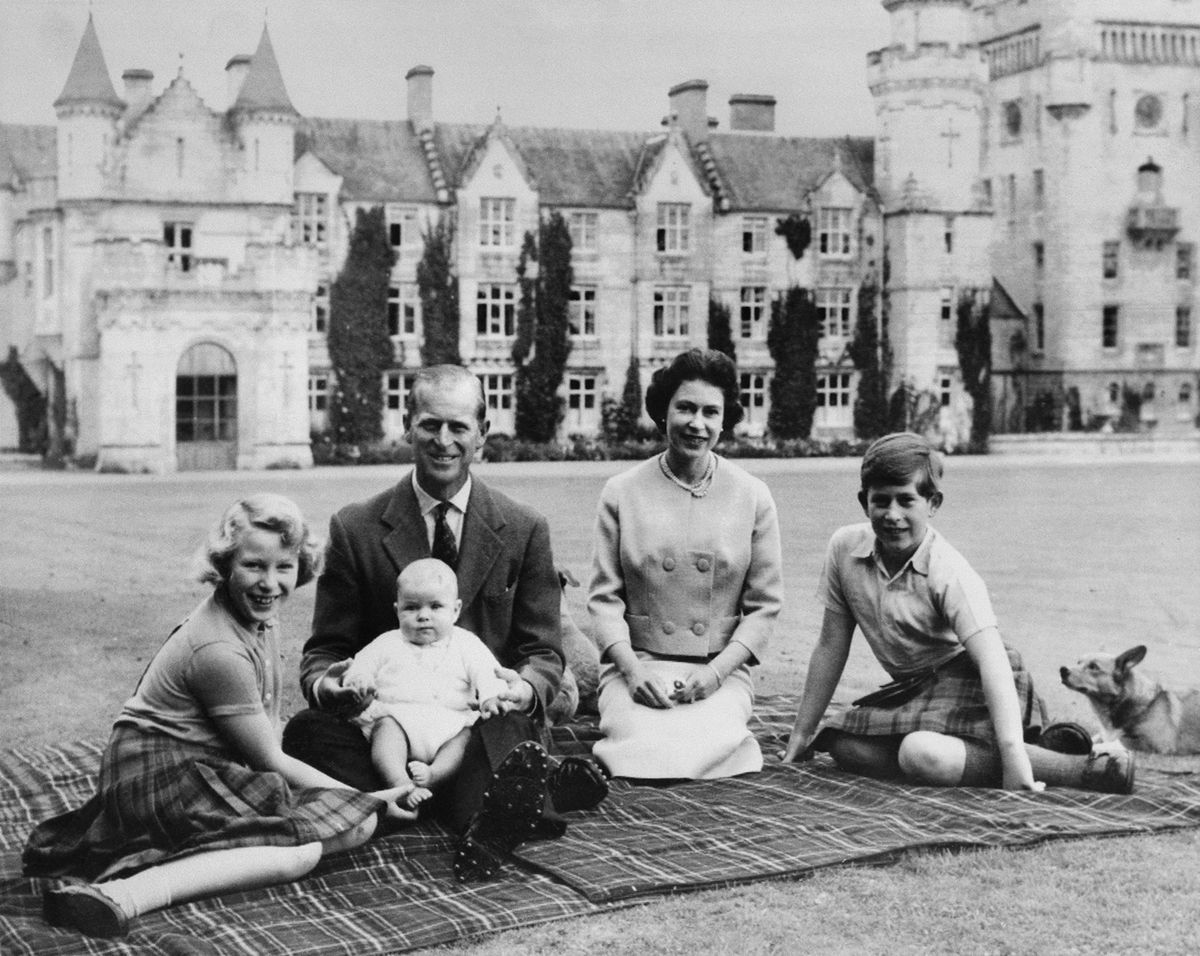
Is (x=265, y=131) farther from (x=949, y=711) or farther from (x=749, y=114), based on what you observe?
(x=949, y=711)

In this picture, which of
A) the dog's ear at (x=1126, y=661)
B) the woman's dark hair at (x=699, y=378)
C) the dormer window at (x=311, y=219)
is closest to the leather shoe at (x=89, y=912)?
Result: the woman's dark hair at (x=699, y=378)

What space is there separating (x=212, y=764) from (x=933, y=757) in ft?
9.55

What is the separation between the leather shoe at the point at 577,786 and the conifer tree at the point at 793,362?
36590mm

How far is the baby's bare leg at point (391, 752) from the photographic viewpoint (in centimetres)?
604

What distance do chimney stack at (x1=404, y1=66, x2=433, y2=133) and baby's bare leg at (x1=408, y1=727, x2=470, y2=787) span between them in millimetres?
36616

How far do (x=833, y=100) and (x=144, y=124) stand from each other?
54.4ft

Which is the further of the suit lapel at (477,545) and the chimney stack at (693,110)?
the chimney stack at (693,110)

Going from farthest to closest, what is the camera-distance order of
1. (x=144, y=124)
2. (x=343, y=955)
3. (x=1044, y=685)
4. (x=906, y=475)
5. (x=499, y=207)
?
(x=499, y=207)
(x=144, y=124)
(x=1044, y=685)
(x=906, y=475)
(x=343, y=955)

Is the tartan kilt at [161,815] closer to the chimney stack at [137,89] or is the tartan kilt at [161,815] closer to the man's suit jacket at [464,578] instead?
the man's suit jacket at [464,578]

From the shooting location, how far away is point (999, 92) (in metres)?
50.8

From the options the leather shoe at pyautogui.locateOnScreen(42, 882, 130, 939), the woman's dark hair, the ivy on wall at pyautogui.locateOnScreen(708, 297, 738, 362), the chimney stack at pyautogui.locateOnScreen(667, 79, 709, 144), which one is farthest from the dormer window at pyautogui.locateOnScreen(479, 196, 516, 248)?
the leather shoe at pyautogui.locateOnScreen(42, 882, 130, 939)

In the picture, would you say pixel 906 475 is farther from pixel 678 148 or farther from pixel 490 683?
pixel 678 148

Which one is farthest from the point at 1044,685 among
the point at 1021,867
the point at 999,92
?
the point at 999,92

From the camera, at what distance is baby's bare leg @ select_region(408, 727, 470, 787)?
19.8 ft
